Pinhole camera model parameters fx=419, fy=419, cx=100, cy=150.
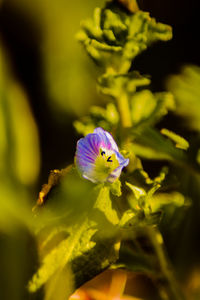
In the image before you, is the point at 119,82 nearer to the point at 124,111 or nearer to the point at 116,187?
the point at 124,111

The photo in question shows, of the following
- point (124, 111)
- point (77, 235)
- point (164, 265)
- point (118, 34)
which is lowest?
point (164, 265)

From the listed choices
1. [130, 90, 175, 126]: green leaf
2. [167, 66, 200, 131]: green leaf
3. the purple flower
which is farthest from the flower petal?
[167, 66, 200, 131]: green leaf

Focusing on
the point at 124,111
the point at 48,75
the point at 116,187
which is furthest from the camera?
the point at 48,75

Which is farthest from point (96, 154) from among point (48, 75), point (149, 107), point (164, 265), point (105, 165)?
point (48, 75)

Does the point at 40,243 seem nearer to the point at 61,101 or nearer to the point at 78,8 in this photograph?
the point at 61,101

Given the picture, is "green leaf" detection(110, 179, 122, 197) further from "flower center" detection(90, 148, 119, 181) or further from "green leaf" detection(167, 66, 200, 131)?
"green leaf" detection(167, 66, 200, 131)

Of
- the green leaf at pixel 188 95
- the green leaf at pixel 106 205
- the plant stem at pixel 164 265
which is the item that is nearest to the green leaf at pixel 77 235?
the green leaf at pixel 106 205

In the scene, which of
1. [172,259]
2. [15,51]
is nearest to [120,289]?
[172,259]
